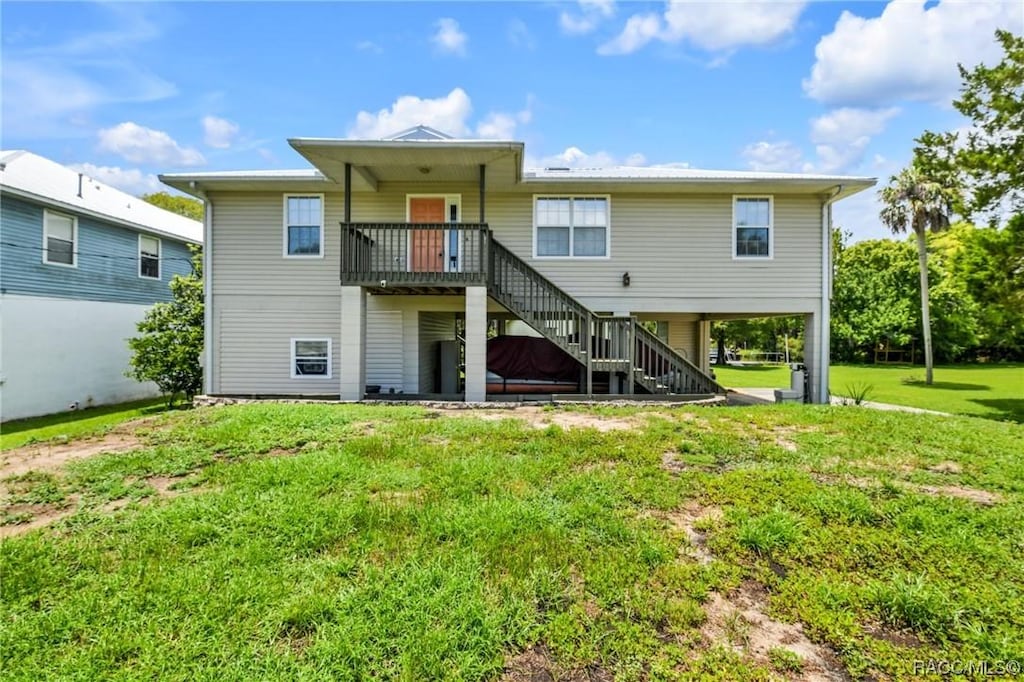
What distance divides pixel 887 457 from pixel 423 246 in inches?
358

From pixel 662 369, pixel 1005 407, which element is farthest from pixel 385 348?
pixel 1005 407

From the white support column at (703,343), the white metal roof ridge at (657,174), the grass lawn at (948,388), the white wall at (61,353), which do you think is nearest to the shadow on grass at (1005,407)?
the grass lawn at (948,388)

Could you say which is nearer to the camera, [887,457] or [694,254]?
[887,457]

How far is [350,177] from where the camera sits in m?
10.0

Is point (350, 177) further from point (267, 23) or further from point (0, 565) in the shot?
point (0, 565)

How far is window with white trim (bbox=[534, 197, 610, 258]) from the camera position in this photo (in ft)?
37.3

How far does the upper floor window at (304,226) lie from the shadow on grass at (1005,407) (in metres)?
16.9

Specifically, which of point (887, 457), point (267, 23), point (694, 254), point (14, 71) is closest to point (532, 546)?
point (887, 457)

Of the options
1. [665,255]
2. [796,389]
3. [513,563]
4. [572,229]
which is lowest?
[513,563]

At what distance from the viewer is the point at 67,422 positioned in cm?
1166

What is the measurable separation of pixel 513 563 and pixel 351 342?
7.83m

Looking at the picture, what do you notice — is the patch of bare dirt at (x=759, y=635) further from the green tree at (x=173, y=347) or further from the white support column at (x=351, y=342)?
the green tree at (x=173, y=347)

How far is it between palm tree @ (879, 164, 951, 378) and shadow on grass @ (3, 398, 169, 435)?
28594 millimetres

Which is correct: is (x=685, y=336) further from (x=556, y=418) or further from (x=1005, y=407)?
(x=556, y=418)
